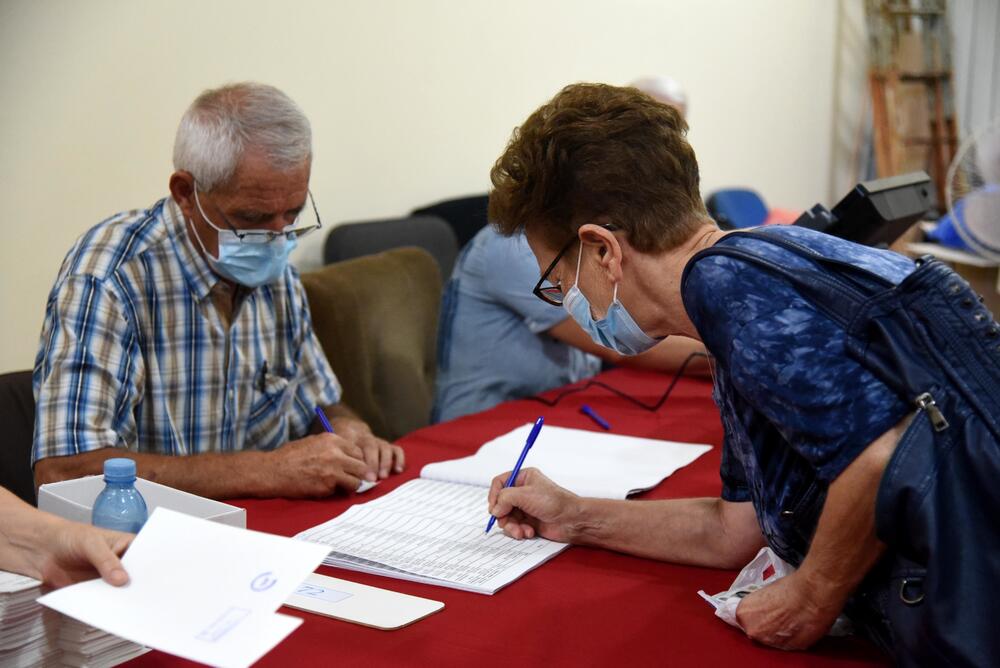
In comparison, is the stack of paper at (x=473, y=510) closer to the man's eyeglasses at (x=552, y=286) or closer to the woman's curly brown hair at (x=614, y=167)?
the man's eyeglasses at (x=552, y=286)

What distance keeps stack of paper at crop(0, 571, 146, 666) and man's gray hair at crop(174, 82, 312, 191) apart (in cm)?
100

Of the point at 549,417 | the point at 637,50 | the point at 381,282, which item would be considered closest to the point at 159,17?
the point at 381,282

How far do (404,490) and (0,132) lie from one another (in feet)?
4.58

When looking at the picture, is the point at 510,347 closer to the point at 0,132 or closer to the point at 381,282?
the point at 381,282

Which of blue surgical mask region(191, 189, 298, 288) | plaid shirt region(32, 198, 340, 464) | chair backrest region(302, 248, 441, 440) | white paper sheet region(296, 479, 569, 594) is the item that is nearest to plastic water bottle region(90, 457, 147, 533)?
white paper sheet region(296, 479, 569, 594)

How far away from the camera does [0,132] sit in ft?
7.85

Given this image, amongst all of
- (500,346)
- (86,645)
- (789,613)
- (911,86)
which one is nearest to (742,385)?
(789,613)

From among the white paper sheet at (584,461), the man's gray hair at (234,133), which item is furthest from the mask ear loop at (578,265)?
the man's gray hair at (234,133)

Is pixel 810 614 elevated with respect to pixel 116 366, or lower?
lower

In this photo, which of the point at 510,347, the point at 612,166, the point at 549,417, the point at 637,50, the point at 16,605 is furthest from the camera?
the point at 637,50

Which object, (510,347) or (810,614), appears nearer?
(810,614)

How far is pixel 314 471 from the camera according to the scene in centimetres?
171

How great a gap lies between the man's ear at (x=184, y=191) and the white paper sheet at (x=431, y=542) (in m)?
0.72

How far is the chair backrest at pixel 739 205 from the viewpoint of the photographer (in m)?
5.29
